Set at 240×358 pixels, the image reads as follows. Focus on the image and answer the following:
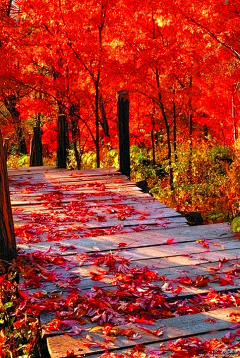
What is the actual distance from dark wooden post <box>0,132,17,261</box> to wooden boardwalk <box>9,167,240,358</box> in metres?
0.25

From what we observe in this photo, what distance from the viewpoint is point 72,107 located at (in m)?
13.7

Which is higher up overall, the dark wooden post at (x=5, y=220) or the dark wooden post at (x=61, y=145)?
the dark wooden post at (x=61, y=145)

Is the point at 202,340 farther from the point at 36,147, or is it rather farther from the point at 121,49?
the point at 36,147

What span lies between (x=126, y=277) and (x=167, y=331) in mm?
983

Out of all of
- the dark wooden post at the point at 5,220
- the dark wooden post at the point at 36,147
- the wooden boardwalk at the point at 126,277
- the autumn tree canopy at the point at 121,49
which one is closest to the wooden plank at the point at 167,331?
the wooden boardwalk at the point at 126,277

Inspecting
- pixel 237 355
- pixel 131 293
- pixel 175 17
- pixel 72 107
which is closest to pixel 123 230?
pixel 131 293

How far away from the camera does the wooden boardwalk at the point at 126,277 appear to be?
2998mm

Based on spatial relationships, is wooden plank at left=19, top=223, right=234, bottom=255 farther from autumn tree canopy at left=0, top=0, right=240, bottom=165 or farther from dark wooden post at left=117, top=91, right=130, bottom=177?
autumn tree canopy at left=0, top=0, right=240, bottom=165

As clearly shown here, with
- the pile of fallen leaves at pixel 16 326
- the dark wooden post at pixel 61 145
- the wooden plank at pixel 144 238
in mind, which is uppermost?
the dark wooden post at pixel 61 145

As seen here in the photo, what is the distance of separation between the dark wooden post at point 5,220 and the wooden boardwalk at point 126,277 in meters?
0.25

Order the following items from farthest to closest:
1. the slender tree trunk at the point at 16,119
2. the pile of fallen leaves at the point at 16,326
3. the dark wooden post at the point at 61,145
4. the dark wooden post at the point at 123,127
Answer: the slender tree trunk at the point at 16,119 < the dark wooden post at the point at 61,145 < the dark wooden post at the point at 123,127 < the pile of fallen leaves at the point at 16,326

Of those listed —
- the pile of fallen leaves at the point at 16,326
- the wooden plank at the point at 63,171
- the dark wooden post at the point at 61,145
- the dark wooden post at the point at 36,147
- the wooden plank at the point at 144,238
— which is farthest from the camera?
the dark wooden post at the point at 36,147

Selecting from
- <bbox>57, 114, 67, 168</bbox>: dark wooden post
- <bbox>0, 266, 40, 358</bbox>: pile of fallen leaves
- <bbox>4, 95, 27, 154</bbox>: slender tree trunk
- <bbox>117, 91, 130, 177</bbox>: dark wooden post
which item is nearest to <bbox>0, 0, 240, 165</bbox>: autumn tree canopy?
<bbox>57, 114, 67, 168</bbox>: dark wooden post

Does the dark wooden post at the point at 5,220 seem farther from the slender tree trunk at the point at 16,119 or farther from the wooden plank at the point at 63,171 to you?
the slender tree trunk at the point at 16,119
